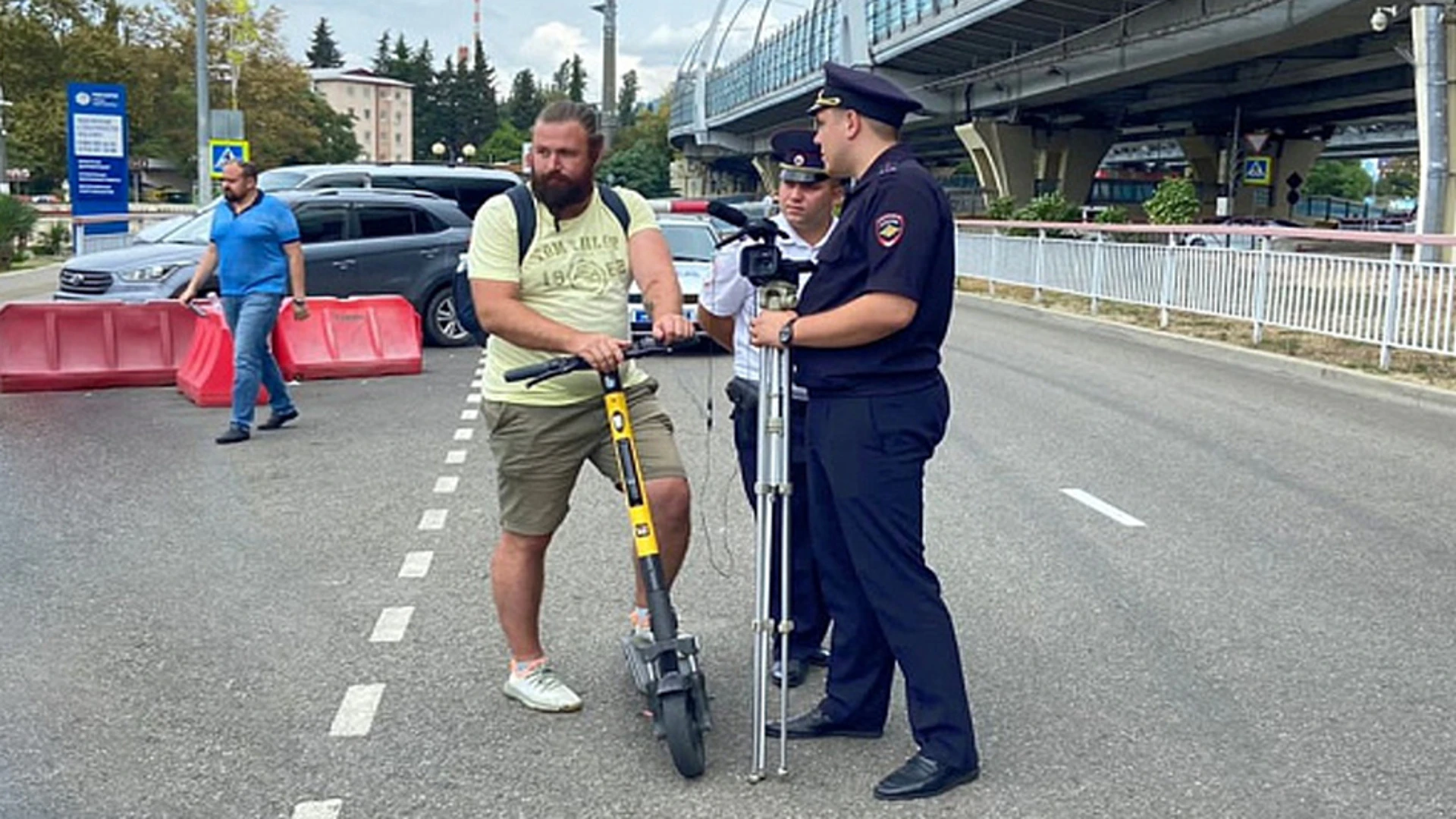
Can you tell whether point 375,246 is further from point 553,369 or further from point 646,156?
point 646,156

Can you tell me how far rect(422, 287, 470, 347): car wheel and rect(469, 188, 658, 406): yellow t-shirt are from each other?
11802 millimetres

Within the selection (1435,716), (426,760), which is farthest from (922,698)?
(1435,716)

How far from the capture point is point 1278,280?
15.1m

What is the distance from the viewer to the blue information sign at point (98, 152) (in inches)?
1101

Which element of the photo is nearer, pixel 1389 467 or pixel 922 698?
pixel 922 698

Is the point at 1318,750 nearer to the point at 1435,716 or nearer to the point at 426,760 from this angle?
the point at 1435,716

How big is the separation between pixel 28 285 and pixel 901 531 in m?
21.9

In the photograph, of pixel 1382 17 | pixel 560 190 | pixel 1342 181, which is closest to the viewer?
pixel 560 190

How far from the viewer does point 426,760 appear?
4.12m

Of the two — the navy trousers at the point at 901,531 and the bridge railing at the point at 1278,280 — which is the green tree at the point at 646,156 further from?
the navy trousers at the point at 901,531

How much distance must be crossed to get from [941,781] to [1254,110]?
179 feet

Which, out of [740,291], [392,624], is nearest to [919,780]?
[740,291]

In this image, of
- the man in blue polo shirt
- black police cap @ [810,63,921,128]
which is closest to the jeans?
the man in blue polo shirt

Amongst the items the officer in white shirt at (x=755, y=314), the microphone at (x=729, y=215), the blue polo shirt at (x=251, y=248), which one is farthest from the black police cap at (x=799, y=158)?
the blue polo shirt at (x=251, y=248)
